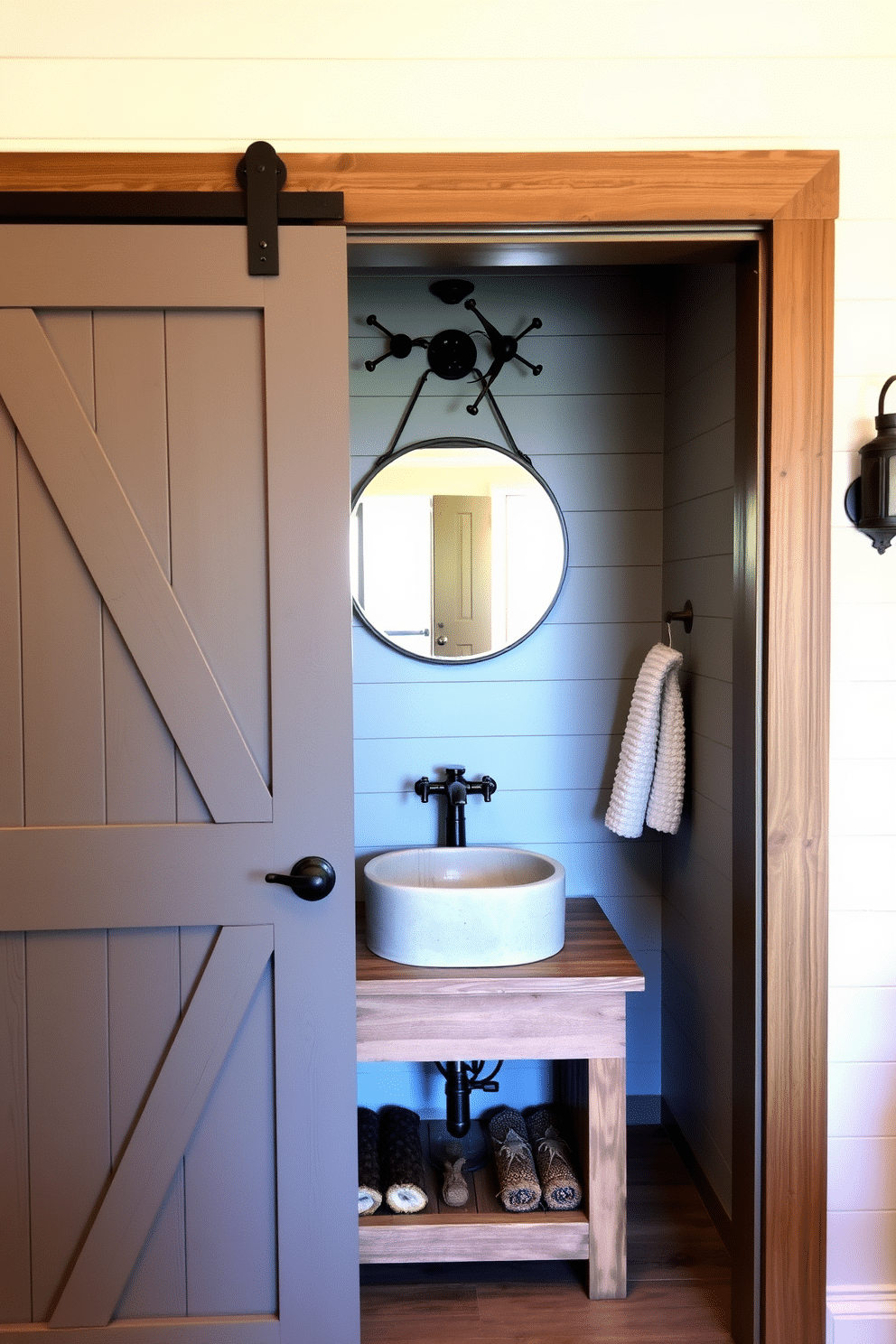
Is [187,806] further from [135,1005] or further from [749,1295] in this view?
[749,1295]

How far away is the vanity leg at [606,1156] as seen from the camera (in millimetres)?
2051

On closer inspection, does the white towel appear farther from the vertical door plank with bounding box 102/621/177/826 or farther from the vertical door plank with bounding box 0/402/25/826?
the vertical door plank with bounding box 0/402/25/826

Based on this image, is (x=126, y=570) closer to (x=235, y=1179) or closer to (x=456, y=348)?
(x=235, y=1179)

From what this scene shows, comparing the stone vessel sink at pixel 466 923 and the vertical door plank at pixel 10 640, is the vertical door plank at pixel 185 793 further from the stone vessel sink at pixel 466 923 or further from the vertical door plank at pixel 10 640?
the stone vessel sink at pixel 466 923

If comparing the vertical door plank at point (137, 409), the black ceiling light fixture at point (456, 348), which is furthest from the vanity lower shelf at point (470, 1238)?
the black ceiling light fixture at point (456, 348)

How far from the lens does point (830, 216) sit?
1707mm

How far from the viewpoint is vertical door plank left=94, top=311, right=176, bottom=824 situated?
1.64 m

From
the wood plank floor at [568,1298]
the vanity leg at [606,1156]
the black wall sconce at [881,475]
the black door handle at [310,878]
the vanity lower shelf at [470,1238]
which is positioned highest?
the black wall sconce at [881,475]

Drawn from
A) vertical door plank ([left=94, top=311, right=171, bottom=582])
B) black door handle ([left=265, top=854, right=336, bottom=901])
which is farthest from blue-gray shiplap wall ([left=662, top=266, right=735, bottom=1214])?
vertical door plank ([left=94, top=311, right=171, bottom=582])

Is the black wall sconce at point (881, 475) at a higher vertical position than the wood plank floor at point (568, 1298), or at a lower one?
higher

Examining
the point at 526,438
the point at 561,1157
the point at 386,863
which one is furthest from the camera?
the point at 526,438

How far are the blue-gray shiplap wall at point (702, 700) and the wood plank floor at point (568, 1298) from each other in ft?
0.46

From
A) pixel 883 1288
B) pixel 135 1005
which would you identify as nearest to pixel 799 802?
pixel 883 1288

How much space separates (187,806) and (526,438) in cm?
140
